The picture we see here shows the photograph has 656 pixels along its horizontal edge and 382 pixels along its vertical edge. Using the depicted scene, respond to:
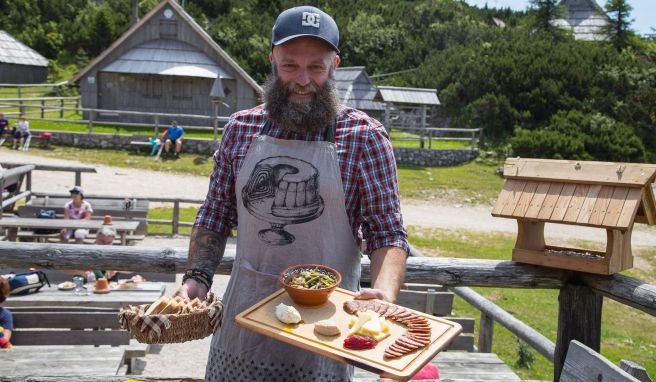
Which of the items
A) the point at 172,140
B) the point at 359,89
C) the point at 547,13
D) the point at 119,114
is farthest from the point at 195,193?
the point at 547,13

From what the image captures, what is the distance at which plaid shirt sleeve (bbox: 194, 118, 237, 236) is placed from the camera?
259cm

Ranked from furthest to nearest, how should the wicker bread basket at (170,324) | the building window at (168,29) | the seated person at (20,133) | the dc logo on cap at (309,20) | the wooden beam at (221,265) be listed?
the building window at (168,29)
the seated person at (20,133)
the wooden beam at (221,265)
the dc logo on cap at (309,20)
the wicker bread basket at (170,324)

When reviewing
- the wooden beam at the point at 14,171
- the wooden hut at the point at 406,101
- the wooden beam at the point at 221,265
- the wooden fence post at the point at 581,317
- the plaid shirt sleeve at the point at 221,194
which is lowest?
the wooden beam at the point at 14,171

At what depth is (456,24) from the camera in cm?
4459

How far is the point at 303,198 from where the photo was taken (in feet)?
7.77

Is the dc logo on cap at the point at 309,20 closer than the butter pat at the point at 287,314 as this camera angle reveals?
No

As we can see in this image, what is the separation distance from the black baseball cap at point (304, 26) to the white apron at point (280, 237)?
358mm

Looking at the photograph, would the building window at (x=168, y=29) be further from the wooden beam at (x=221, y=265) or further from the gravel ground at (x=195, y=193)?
the wooden beam at (x=221, y=265)

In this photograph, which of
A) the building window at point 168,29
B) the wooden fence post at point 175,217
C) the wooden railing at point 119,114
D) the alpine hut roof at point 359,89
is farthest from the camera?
the alpine hut roof at point 359,89

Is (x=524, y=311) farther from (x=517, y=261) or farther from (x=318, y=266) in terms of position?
(x=318, y=266)

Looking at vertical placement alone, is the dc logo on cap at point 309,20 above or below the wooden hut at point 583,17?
below

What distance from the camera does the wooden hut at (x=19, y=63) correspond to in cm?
3631

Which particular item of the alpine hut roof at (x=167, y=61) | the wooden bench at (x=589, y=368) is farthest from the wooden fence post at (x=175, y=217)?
the alpine hut roof at (x=167, y=61)

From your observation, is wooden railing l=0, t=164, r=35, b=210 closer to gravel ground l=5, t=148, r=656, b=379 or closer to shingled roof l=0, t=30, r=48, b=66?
gravel ground l=5, t=148, r=656, b=379
